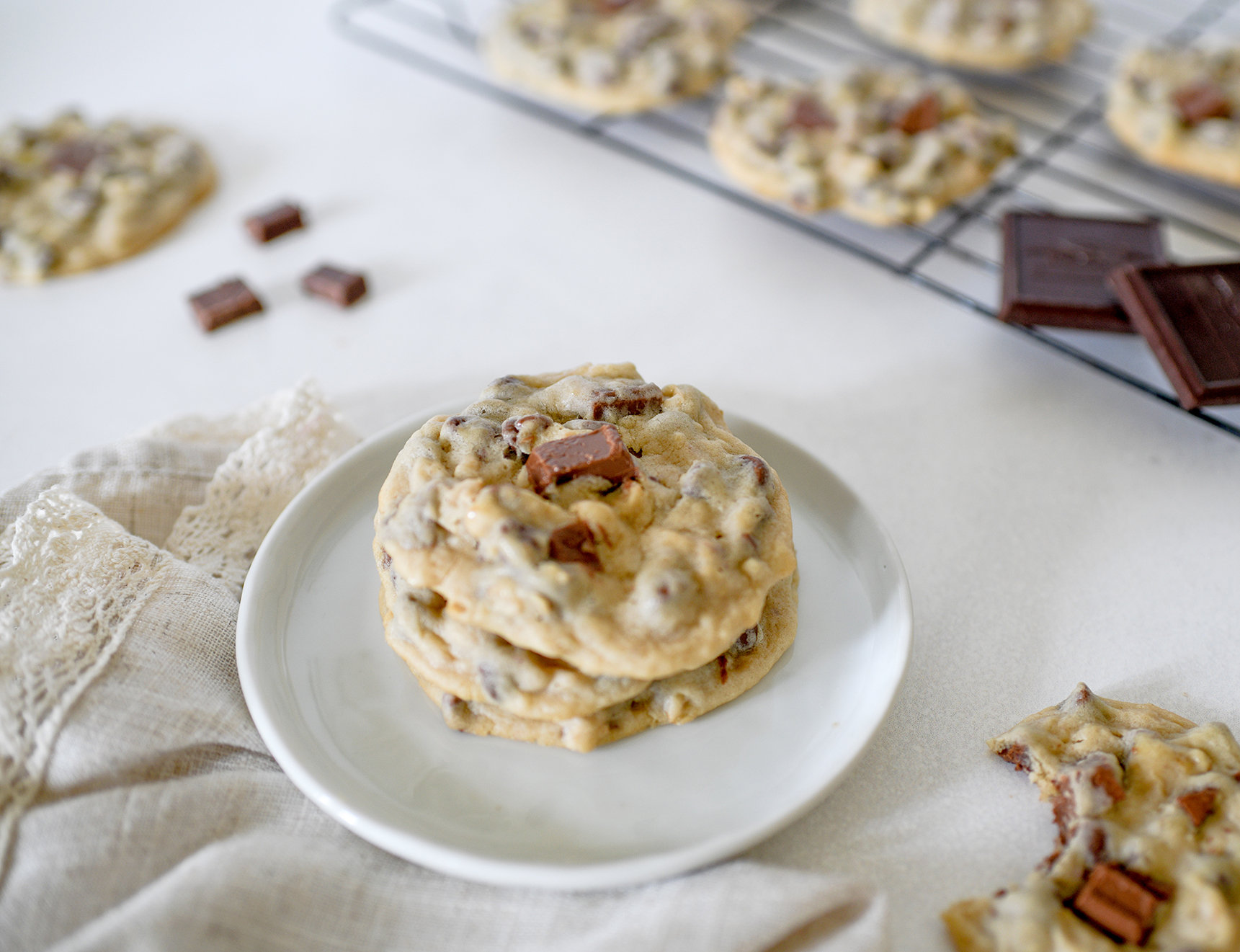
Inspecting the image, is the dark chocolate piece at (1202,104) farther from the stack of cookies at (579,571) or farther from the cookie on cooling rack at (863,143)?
the stack of cookies at (579,571)

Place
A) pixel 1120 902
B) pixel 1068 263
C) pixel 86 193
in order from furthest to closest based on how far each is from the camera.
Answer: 1. pixel 86 193
2. pixel 1068 263
3. pixel 1120 902

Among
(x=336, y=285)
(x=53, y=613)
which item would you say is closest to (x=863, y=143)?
(x=336, y=285)

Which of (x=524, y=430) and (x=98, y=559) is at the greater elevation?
(x=524, y=430)

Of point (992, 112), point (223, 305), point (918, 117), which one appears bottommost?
point (223, 305)

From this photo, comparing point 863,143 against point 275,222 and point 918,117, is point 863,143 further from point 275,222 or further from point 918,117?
point 275,222

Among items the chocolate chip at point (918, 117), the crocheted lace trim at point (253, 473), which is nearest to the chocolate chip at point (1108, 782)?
the crocheted lace trim at point (253, 473)

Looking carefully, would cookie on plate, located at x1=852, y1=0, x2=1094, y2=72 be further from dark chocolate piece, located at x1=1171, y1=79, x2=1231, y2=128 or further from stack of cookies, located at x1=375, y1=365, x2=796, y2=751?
stack of cookies, located at x1=375, y1=365, x2=796, y2=751

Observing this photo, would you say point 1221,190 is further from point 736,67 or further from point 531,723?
point 531,723
